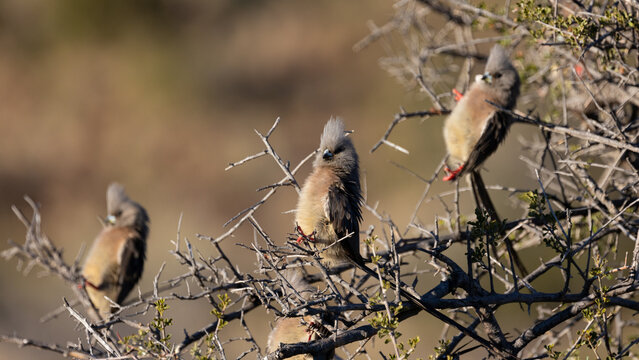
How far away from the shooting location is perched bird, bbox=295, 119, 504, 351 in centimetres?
344

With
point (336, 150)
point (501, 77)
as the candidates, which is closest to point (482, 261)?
point (336, 150)

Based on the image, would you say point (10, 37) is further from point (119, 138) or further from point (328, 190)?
point (328, 190)

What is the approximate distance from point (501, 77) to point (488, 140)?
1.91 feet

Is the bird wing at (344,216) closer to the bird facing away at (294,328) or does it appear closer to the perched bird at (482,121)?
the bird facing away at (294,328)

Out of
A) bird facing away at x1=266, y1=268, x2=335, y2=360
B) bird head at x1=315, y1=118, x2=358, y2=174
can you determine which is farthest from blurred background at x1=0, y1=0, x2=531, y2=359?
bird head at x1=315, y1=118, x2=358, y2=174

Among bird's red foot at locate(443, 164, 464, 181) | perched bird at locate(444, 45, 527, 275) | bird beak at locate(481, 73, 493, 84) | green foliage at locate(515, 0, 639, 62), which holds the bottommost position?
green foliage at locate(515, 0, 639, 62)

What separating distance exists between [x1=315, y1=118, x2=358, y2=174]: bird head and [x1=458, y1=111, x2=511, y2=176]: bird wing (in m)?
1.40

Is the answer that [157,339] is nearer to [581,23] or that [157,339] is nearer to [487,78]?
[581,23]

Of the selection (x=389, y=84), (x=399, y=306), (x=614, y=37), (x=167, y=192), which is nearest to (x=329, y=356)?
(x=399, y=306)

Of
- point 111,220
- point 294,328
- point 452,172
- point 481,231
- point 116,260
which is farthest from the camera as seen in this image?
point 111,220

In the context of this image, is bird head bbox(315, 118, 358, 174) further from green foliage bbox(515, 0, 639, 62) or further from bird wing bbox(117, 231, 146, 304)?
bird wing bbox(117, 231, 146, 304)

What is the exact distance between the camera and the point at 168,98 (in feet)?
48.6

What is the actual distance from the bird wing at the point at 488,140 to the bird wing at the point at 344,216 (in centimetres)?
157

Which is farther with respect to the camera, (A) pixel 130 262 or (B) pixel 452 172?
(A) pixel 130 262
